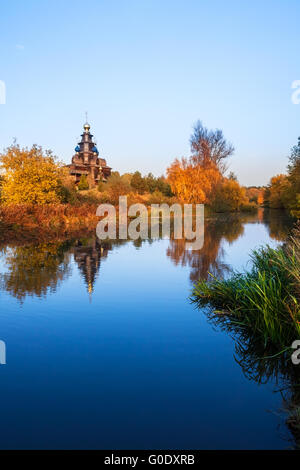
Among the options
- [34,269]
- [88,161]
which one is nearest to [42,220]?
[34,269]

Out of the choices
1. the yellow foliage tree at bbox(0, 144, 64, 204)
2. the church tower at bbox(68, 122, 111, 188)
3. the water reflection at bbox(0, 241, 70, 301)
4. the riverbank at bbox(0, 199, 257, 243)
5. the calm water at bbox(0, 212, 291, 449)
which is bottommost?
the calm water at bbox(0, 212, 291, 449)

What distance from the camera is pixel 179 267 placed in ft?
39.4

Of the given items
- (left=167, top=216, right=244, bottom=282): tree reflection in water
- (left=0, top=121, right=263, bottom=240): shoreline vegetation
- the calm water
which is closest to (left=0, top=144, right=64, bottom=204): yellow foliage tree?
(left=0, top=121, right=263, bottom=240): shoreline vegetation

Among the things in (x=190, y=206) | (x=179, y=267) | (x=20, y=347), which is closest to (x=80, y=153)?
(x=190, y=206)

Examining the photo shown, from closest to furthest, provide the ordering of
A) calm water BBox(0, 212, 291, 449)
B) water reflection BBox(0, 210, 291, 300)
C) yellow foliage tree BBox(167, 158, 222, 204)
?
calm water BBox(0, 212, 291, 449) < water reflection BBox(0, 210, 291, 300) < yellow foliage tree BBox(167, 158, 222, 204)

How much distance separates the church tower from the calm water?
57.3m

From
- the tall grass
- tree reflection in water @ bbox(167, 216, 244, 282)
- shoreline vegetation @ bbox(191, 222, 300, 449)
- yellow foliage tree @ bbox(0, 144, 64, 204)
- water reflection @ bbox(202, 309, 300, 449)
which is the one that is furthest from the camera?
yellow foliage tree @ bbox(0, 144, 64, 204)

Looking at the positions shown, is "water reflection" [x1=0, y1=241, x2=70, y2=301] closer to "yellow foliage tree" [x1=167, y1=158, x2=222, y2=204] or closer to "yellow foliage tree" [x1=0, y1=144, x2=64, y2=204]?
"yellow foliage tree" [x1=0, y1=144, x2=64, y2=204]

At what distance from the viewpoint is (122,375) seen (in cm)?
458

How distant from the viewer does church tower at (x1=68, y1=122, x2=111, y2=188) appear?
66.0 metres

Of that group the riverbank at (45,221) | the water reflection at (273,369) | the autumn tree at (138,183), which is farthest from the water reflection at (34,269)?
the autumn tree at (138,183)

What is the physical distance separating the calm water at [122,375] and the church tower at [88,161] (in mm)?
57308

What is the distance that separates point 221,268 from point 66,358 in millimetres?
7144

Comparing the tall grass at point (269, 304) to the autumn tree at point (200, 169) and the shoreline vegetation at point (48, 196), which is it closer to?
the shoreline vegetation at point (48, 196)
